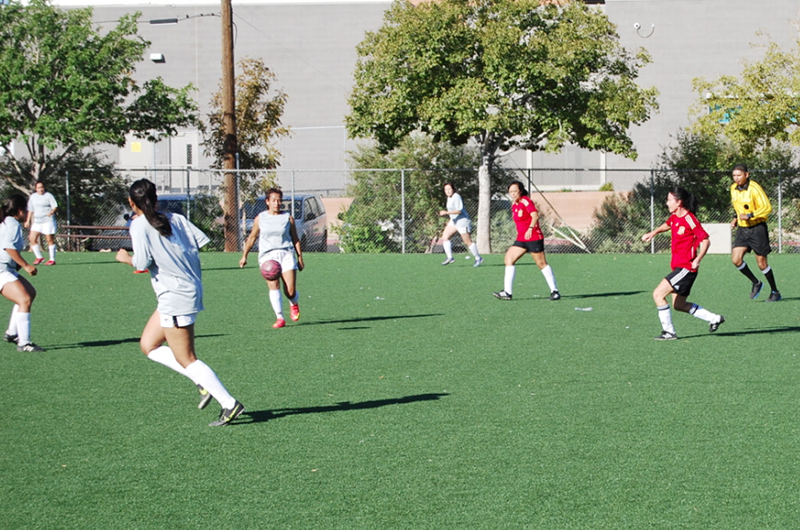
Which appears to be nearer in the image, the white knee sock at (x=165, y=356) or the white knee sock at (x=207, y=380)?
the white knee sock at (x=207, y=380)

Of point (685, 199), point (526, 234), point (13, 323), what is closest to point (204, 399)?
point (13, 323)

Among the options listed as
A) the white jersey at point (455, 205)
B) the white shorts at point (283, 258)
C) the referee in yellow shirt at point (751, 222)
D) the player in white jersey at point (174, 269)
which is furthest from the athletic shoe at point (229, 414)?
the white jersey at point (455, 205)

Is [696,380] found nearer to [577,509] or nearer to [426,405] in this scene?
[426,405]

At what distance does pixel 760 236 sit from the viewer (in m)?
13.4

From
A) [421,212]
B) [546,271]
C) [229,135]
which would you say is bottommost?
[546,271]

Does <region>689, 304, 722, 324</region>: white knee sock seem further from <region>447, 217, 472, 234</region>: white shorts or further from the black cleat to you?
<region>447, 217, 472, 234</region>: white shorts

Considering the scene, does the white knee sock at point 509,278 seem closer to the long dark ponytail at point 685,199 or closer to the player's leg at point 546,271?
the player's leg at point 546,271

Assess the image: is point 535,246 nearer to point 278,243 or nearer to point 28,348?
point 278,243

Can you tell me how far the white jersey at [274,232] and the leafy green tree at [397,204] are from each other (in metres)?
14.8

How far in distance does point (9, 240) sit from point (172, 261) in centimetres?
425

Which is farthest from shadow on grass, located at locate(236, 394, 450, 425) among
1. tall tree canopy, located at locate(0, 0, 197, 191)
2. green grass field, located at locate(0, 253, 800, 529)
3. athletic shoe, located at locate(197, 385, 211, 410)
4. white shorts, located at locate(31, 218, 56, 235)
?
tall tree canopy, located at locate(0, 0, 197, 191)

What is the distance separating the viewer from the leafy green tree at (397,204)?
26.6 m

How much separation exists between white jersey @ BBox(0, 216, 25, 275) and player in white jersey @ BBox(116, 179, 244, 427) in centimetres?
383

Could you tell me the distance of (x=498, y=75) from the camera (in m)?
23.9
